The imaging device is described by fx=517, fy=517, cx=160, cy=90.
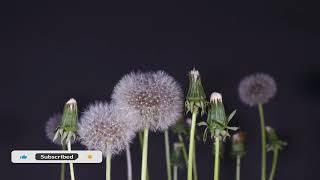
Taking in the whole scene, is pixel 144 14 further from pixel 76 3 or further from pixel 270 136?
pixel 270 136

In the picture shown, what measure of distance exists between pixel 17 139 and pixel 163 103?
2.08ft

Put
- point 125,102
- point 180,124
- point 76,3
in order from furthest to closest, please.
Answer: point 76,3, point 180,124, point 125,102

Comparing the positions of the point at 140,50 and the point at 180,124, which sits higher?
the point at 140,50

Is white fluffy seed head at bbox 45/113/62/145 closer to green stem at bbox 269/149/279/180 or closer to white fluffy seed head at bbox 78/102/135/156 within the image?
white fluffy seed head at bbox 78/102/135/156

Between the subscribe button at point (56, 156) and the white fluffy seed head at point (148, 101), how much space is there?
6.8 inches

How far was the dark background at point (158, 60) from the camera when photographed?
4.68ft

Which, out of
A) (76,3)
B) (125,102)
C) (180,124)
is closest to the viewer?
(125,102)

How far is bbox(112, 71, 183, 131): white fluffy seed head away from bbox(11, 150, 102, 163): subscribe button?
173 millimetres

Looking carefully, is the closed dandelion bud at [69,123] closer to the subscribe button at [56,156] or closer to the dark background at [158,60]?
the subscribe button at [56,156]

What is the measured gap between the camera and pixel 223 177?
1526 millimetres

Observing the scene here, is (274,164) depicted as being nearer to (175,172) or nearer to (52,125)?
(175,172)

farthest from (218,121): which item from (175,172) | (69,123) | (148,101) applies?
(175,172)

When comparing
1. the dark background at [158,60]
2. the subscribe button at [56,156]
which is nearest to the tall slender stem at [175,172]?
the dark background at [158,60]

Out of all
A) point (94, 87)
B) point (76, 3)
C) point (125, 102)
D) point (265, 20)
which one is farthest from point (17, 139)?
point (265, 20)
